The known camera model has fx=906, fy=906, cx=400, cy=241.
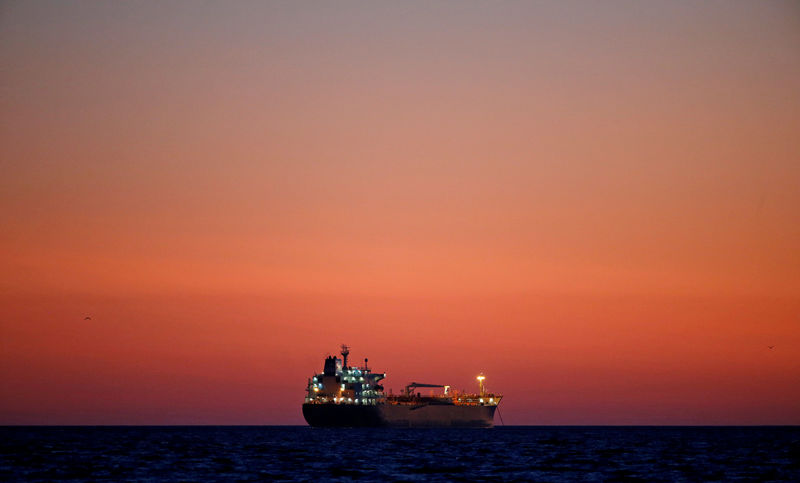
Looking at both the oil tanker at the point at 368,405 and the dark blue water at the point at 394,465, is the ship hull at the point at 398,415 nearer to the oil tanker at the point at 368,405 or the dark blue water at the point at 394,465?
the oil tanker at the point at 368,405

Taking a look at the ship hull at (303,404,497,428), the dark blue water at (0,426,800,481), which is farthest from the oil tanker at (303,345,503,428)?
the dark blue water at (0,426,800,481)

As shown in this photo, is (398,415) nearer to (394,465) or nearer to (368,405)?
(368,405)

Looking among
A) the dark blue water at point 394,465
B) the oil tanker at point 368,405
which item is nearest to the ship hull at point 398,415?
the oil tanker at point 368,405

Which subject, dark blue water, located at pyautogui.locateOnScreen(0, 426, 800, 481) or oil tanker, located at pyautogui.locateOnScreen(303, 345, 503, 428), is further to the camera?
oil tanker, located at pyautogui.locateOnScreen(303, 345, 503, 428)

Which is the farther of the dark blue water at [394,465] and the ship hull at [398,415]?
the ship hull at [398,415]

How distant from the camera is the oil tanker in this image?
169 metres

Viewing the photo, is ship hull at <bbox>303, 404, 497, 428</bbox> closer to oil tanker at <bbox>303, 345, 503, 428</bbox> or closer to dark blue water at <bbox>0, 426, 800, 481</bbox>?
oil tanker at <bbox>303, 345, 503, 428</bbox>

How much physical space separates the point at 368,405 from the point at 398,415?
9.88 m

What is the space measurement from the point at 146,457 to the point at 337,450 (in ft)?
74.4

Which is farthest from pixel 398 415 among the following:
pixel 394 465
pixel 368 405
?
pixel 394 465

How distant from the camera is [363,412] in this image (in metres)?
168

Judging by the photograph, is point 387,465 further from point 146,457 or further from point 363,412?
point 363,412

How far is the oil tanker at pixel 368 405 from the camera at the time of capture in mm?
168625

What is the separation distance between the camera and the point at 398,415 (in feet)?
574
